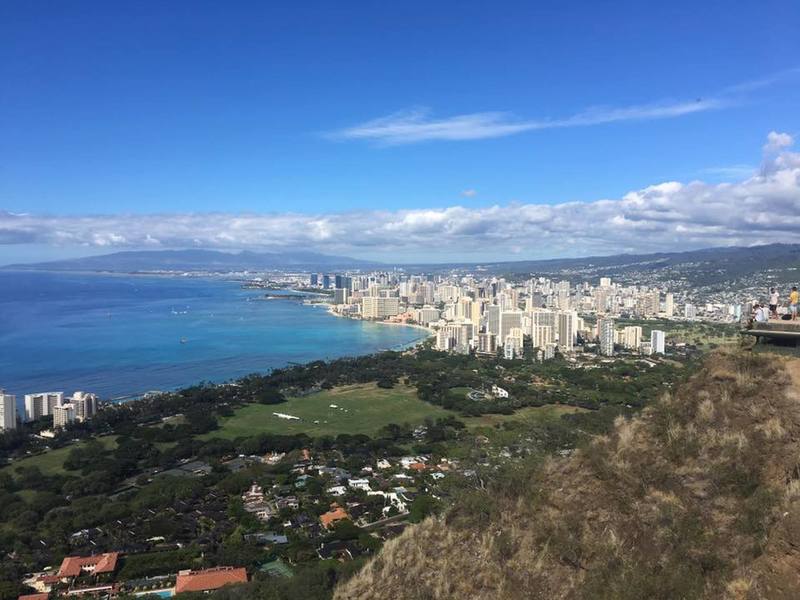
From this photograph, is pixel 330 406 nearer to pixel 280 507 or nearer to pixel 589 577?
pixel 280 507

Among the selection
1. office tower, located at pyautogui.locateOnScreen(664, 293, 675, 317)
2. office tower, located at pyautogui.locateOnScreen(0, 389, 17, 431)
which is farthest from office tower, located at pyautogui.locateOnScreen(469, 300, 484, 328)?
office tower, located at pyautogui.locateOnScreen(0, 389, 17, 431)

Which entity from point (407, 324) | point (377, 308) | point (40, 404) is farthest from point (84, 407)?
point (377, 308)

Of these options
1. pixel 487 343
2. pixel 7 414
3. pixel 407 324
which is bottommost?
pixel 407 324

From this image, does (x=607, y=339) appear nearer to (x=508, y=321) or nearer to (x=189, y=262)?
(x=508, y=321)

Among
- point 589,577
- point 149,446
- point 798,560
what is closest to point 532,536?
point 589,577

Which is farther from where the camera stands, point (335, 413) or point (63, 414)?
point (335, 413)

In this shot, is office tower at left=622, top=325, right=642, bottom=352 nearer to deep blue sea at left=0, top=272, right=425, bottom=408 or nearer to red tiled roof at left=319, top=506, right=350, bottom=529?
deep blue sea at left=0, top=272, right=425, bottom=408
